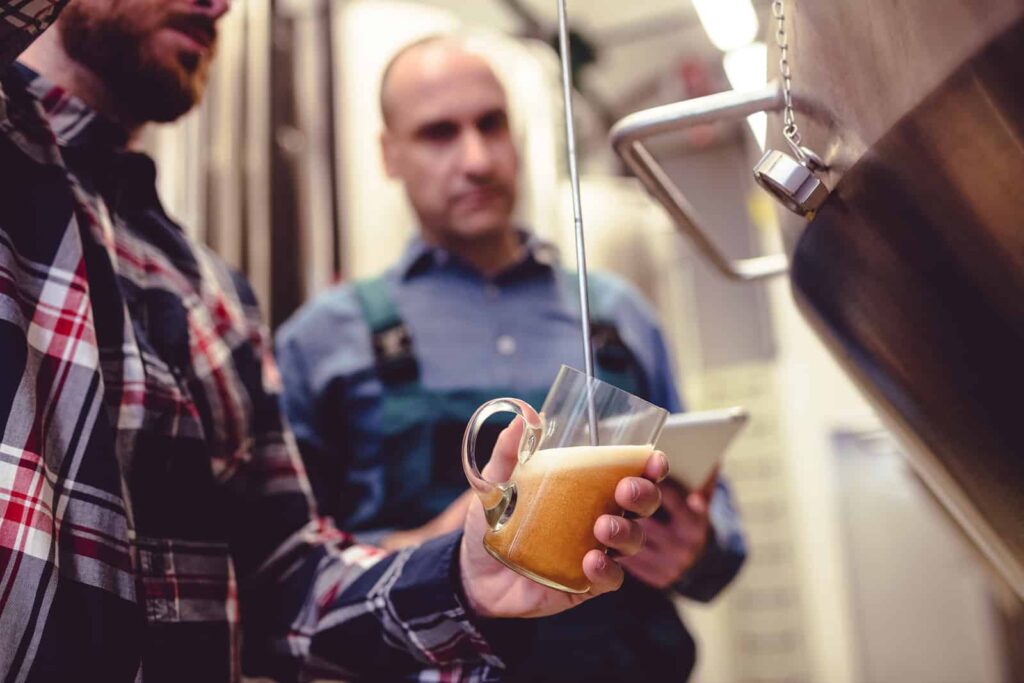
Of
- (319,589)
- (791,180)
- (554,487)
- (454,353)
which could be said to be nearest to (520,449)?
(554,487)

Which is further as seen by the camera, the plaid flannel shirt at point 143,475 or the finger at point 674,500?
the finger at point 674,500

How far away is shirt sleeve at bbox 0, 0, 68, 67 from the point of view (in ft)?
1.49

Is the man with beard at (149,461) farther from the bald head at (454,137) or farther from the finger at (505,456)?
the bald head at (454,137)

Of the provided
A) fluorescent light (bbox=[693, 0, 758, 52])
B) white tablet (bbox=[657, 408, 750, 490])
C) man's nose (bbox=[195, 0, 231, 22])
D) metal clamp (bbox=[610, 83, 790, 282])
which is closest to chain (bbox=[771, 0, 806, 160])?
metal clamp (bbox=[610, 83, 790, 282])

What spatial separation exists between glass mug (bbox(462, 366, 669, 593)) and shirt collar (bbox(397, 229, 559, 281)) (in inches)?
29.2

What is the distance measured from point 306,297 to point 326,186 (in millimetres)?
205

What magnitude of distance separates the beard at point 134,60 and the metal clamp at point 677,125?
1.22 feet

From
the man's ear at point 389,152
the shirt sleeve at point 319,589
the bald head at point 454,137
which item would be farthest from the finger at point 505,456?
the man's ear at point 389,152

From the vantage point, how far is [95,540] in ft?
1.63

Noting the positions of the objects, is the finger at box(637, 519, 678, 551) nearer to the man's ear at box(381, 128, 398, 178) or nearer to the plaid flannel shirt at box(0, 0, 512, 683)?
the plaid flannel shirt at box(0, 0, 512, 683)

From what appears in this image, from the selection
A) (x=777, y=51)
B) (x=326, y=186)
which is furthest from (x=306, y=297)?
(x=777, y=51)

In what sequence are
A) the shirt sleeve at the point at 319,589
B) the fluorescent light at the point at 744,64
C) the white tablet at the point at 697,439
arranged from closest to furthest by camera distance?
1. the shirt sleeve at the point at 319,589
2. the white tablet at the point at 697,439
3. the fluorescent light at the point at 744,64

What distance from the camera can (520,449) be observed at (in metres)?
0.47

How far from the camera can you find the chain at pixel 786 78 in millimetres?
462
